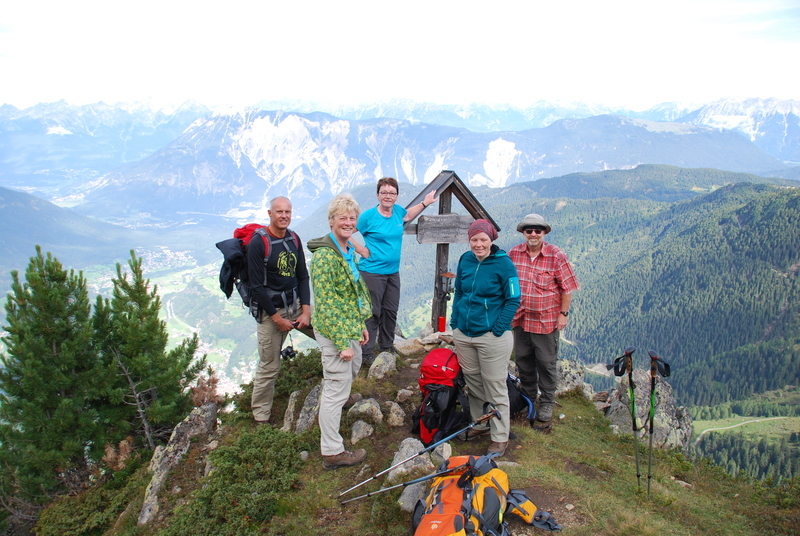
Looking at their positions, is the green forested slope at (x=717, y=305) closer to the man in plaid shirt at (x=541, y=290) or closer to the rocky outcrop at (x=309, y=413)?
the man in plaid shirt at (x=541, y=290)

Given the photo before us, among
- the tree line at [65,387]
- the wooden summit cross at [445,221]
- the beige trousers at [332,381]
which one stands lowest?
the tree line at [65,387]

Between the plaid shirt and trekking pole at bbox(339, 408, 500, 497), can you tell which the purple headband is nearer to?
the plaid shirt

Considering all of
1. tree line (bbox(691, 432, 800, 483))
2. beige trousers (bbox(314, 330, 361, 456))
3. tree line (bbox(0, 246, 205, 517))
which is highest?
beige trousers (bbox(314, 330, 361, 456))

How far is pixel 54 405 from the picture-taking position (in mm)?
13805

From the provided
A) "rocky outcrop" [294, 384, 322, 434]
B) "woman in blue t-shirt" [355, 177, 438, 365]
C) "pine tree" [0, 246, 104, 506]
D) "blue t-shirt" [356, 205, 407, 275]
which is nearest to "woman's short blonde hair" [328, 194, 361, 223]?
"woman in blue t-shirt" [355, 177, 438, 365]

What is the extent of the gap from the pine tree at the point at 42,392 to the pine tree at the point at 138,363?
950mm

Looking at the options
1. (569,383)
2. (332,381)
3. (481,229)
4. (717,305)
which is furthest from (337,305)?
(717,305)

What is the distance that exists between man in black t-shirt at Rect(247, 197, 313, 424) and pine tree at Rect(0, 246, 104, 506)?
412 inches

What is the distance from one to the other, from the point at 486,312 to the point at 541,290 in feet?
4.69

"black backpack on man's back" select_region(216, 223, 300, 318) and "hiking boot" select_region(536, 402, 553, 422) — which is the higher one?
"black backpack on man's back" select_region(216, 223, 300, 318)

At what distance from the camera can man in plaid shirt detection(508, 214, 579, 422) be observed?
21.9 feet

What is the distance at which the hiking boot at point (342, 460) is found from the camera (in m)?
6.14

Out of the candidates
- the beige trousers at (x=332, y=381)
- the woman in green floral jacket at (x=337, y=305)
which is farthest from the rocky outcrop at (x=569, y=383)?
the woman in green floral jacket at (x=337, y=305)

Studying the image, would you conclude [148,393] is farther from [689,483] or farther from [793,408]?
[793,408]
